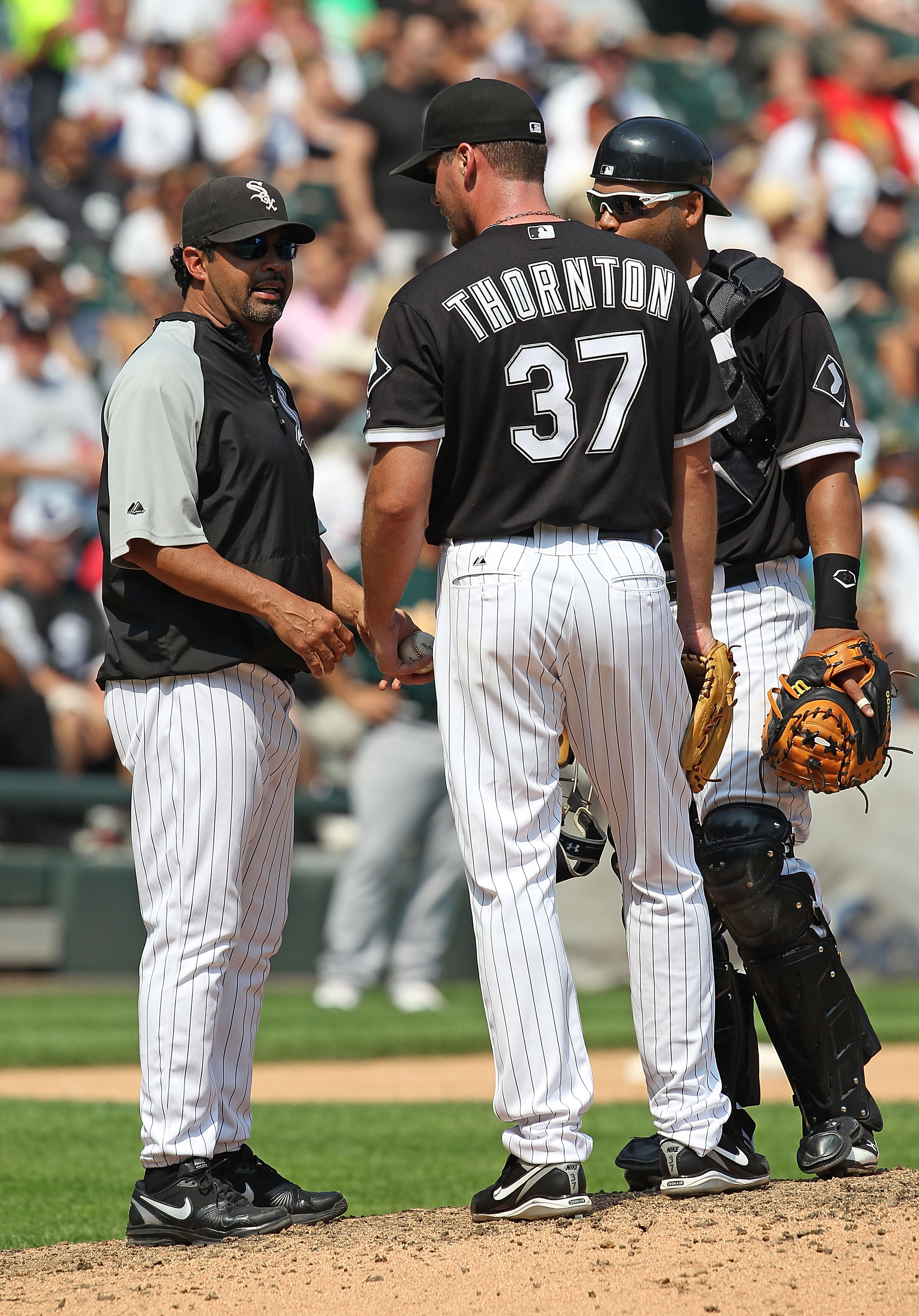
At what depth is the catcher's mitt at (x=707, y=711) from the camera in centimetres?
336

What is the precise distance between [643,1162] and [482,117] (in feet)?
7.18

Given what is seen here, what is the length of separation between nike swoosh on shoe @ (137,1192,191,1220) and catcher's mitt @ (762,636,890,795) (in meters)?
1.53

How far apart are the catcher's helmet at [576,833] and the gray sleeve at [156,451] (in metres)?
0.99

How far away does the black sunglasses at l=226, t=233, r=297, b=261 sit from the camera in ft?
11.5

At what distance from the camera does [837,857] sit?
356 inches

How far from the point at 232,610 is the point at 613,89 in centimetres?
1186

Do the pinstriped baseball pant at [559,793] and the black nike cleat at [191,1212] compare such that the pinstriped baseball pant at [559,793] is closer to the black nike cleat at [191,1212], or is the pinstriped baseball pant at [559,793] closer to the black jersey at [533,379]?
the black jersey at [533,379]

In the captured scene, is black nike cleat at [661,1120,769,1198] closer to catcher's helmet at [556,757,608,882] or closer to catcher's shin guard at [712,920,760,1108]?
catcher's shin guard at [712,920,760,1108]

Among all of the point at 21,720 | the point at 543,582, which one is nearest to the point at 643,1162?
the point at 543,582

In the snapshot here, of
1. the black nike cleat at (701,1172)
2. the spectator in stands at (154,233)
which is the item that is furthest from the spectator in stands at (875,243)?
the black nike cleat at (701,1172)

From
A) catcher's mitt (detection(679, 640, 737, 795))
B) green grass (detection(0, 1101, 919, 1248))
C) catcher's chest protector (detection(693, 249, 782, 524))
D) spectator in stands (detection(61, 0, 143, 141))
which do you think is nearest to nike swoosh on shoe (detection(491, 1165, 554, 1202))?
catcher's mitt (detection(679, 640, 737, 795))

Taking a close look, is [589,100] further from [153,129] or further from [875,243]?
[153,129]

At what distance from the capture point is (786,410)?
12.0 ft

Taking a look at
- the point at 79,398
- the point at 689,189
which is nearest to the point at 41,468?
the point at 79,398
